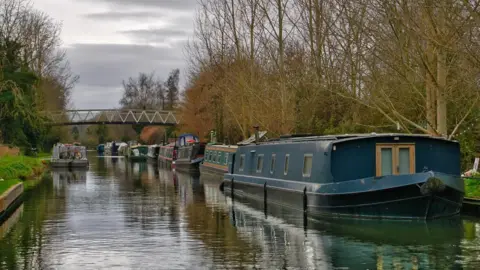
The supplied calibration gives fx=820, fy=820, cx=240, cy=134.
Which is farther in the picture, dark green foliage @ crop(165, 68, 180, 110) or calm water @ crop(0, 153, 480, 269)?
dark green foliage @ crop(165, 68, 180, 110)

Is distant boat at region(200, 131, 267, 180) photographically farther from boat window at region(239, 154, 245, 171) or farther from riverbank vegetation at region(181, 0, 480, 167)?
boat window at region(239, 154, 245, 171)

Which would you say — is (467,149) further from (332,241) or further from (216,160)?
(216,160)

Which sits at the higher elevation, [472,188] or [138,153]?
[472,188]

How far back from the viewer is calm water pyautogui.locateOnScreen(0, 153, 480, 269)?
1516cm

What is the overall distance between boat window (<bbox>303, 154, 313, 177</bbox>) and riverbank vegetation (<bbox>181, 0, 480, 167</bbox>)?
3.05m

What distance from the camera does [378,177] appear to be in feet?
67.3

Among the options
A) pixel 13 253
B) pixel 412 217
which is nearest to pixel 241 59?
pixel 412 217

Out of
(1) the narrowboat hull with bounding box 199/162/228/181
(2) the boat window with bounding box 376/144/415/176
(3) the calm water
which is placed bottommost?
(3) the calm water

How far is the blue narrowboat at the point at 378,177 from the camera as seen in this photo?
2031cm

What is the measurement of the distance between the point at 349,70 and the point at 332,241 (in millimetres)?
20576

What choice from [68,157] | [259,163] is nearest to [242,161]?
[259,163]

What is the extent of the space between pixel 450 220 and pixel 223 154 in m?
26.9

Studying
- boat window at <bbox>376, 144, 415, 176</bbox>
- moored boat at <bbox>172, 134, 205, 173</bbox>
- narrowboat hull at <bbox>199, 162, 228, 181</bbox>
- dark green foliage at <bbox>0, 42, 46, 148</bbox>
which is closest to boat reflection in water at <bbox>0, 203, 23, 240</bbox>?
boat window at <bbox>376, 144, 415, 176</bbox>

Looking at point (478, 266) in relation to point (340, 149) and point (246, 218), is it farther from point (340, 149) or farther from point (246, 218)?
point (246, 218)
